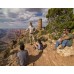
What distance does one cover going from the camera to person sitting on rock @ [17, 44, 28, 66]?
11.5ft

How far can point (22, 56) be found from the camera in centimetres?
352

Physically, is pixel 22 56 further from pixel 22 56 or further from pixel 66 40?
pixel 66 40

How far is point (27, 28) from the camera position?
3576mm

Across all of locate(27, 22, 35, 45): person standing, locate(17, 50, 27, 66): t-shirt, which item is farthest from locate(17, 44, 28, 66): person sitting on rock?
locate(27, 22, 35, 45): person standing

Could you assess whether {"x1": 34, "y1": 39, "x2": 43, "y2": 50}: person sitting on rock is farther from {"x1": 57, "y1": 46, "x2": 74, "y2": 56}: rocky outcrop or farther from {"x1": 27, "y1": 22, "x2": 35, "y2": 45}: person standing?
{"x1": 57, "y1": 46, "x2": 74, "y2": 56}: rocky outcrop

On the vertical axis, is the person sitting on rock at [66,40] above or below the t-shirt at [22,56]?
above

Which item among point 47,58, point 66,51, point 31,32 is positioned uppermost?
point 31,32

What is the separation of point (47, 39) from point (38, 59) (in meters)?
0.36

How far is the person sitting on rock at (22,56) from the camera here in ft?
11.5

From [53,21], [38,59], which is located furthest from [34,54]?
[53,21]

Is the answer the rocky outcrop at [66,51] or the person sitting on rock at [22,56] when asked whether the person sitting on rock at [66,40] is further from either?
the person sitting on rock at [22,56]

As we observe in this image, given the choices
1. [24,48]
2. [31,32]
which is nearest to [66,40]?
[31,32]

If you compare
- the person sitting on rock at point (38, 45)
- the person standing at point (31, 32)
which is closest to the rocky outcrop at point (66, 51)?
the person sitting on rock at point (38, 45)
